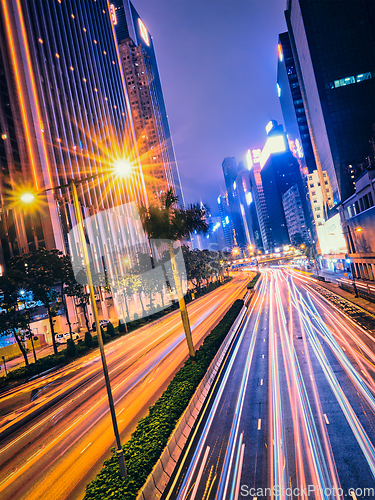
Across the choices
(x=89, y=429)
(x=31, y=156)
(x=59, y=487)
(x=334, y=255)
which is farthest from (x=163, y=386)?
(x=334, y=255)

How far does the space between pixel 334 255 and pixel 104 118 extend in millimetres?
91956

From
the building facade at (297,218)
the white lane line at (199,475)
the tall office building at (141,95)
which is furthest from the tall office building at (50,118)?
the building facade at (297,218)

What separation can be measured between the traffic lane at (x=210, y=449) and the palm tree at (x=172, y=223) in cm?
423

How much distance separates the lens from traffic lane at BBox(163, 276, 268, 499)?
34.0 feet

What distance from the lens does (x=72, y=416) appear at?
18375 millimetres

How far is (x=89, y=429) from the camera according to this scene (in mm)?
16359

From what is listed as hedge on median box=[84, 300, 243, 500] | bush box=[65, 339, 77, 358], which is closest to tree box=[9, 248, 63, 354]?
bush box=[65, 339, 77, 358]

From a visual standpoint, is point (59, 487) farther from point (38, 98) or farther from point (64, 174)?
point (38, 98)

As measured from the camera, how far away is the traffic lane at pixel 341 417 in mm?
10023

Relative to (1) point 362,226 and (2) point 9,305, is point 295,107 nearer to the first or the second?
(1) point 362,226

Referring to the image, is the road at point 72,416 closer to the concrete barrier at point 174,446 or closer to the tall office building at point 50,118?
the concrete barrier at point 174,446

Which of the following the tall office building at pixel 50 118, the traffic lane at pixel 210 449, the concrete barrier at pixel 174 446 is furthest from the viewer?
the tall office building at pixel 50 118

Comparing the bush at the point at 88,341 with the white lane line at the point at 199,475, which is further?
the bush at the point at 88,341

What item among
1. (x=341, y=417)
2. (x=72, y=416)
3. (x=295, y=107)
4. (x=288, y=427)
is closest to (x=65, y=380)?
(x=72, y=416)
